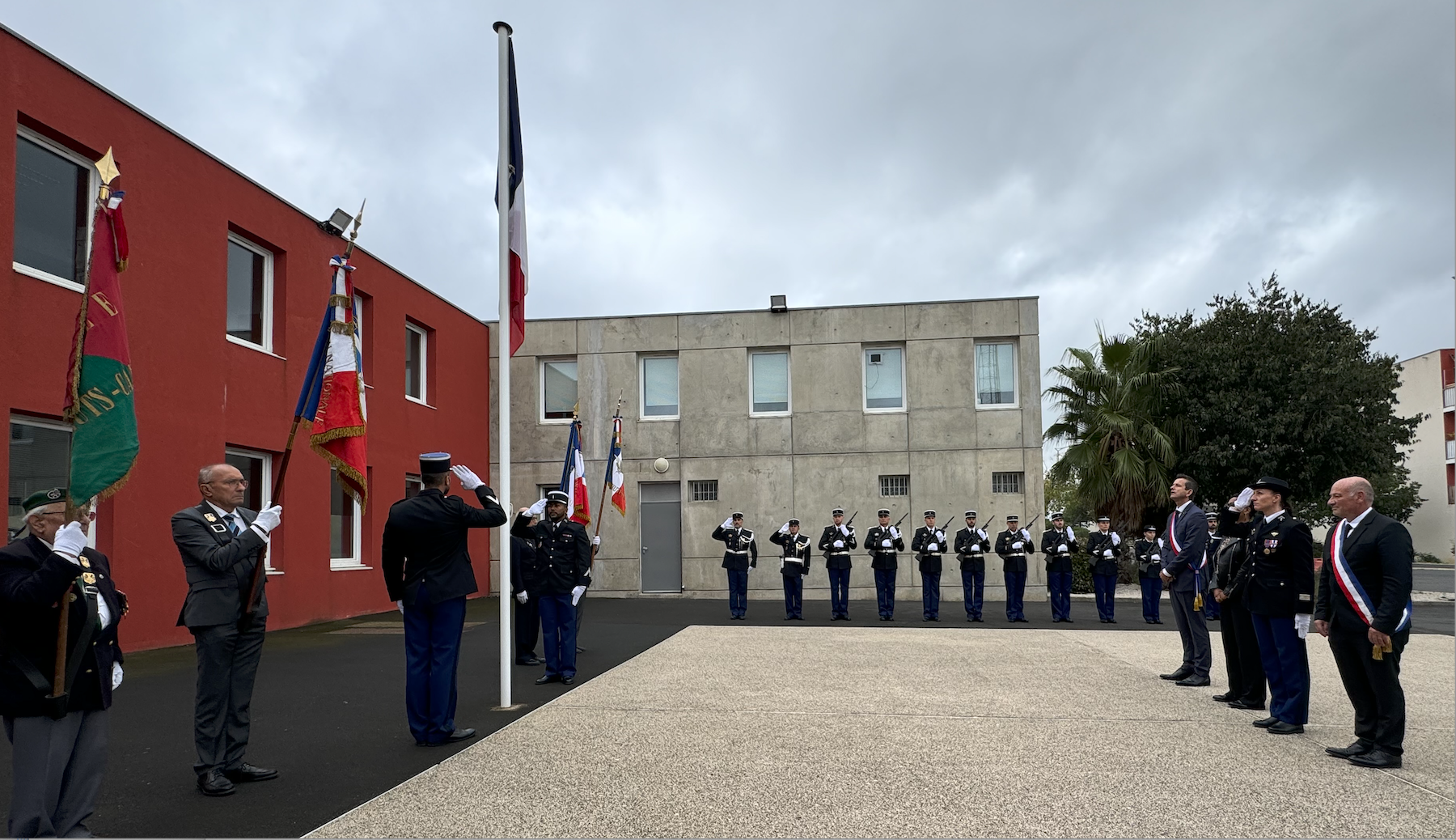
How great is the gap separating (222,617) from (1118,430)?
20.9 m

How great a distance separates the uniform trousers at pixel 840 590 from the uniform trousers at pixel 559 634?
335 inches

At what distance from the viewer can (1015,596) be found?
16312 millimetres

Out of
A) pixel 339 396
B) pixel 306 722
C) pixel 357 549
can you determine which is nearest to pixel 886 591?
pixel 357 549

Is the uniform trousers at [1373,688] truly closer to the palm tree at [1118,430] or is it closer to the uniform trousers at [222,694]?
the uniform trousers at [222,694]

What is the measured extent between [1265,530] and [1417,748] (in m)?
1.64

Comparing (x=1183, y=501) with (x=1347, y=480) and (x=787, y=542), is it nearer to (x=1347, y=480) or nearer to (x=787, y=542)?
(x=1347, y=480)

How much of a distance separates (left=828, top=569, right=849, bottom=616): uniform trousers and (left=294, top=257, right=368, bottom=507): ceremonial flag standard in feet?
37.2

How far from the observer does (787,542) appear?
56.1 ft

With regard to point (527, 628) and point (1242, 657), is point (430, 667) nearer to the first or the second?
point (527, 628)

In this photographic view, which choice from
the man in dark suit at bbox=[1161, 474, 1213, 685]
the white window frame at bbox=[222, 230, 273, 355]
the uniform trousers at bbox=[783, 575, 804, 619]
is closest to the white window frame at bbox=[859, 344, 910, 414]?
the uniform trousers at bbox=[783, 575, 804, 619]

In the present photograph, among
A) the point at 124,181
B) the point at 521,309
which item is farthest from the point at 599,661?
the point at 124,181

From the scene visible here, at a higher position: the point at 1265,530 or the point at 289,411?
the point at 289,411

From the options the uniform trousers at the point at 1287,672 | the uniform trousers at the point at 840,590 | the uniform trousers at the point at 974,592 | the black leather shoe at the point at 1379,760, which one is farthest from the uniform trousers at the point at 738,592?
the black leather shoe at the point at 1379,760

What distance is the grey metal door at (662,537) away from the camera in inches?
848
